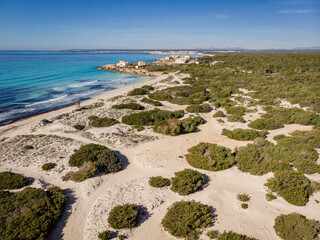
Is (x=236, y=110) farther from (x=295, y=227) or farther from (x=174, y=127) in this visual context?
(x=295, y=227)

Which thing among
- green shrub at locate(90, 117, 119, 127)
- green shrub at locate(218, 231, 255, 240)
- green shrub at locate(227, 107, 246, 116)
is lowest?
green shrub at locate(218, 231, 255, 240)

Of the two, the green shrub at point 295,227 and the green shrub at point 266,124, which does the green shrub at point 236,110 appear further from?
the green shrub at point 295,227

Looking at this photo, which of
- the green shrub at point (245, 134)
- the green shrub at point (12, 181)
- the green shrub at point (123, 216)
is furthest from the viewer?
the green shrub at point (245, 134)

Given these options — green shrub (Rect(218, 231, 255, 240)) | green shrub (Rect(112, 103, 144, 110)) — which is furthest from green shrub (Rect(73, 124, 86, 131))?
green shrub (Rect(218, 231, 255, 240))

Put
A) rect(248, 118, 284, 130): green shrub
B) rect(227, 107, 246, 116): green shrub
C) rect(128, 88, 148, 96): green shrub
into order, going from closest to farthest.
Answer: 1. rect(248, 118, 284, 130): green shrub
2. rect(227, 107, 246, 116): green shrub
3. rect(128, 88, 148, 96): green shrub

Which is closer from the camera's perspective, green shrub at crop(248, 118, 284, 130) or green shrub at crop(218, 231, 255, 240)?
green shrub at crop(218, 231, 255, 240)

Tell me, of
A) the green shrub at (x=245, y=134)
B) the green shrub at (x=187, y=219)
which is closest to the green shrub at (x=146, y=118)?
the green shrub at (x=245, y=134)

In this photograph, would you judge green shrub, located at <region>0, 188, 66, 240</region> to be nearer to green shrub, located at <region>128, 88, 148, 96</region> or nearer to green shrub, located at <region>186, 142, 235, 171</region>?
green shrub, located at <region>186, 142, 235, 171</region>

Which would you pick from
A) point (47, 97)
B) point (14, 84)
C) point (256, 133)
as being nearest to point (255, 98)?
point (256, 133)
